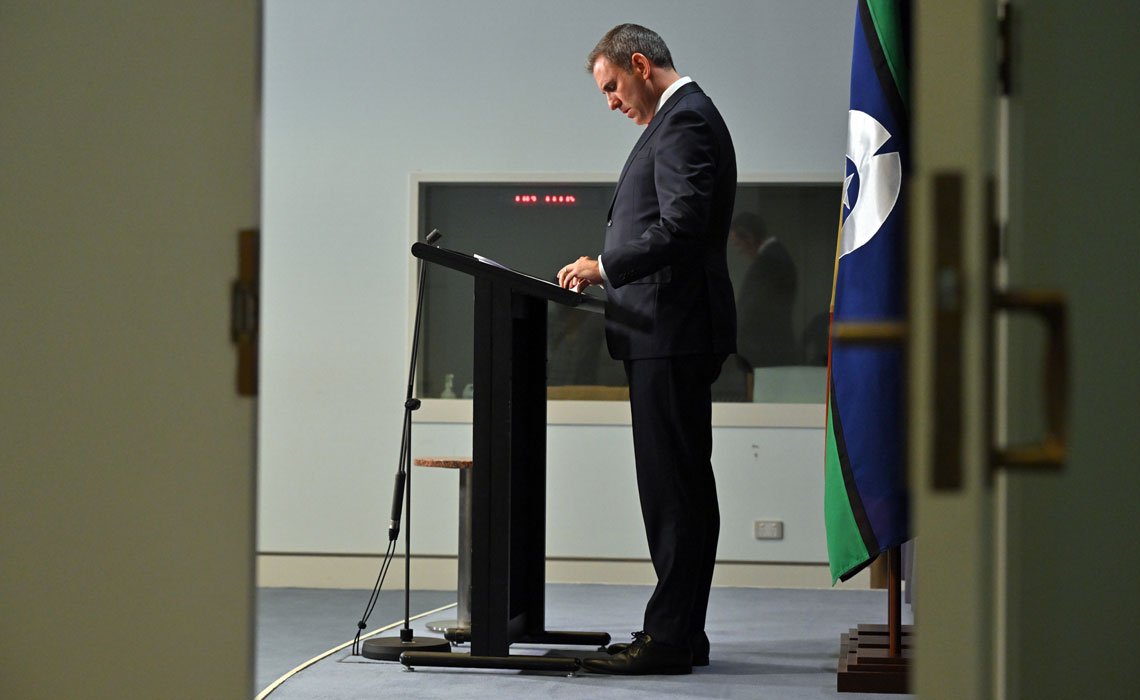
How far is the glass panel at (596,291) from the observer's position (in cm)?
491

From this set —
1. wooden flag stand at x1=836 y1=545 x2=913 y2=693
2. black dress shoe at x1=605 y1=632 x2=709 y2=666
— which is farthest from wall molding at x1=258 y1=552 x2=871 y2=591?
wooden flag stand at x1=836 y1=545 x2=913 y2=693

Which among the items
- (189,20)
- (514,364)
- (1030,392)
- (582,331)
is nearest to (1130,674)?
(1030,392)

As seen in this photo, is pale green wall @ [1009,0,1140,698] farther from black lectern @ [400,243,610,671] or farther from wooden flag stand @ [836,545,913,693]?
black lectern @ [400,243,610,671]

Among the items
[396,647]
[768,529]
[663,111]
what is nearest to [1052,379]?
[663,111]

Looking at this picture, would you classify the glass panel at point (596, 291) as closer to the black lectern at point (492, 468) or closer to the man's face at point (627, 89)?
the man's face at point (627, 89)

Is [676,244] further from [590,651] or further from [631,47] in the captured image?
[590,651]

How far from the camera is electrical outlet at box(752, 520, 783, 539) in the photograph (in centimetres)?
482

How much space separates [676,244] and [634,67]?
507 mm

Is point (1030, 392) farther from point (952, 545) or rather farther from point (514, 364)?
point (514, 364)

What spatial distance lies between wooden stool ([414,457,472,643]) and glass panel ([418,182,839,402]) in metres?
1.47

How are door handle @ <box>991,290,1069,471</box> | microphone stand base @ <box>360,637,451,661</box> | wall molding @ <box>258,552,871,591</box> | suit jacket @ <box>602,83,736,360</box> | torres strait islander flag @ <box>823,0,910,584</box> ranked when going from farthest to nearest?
wall molding @ <box>258,552,871,591</box>
microphone stand base @ <box>360,637,451,661</box>
suit jacket @ <box>602,83,736,360</box>
torres strait islander flag @ <box>823,0,910,584</box>
door handle @ <box>991,290,1069,471</box>

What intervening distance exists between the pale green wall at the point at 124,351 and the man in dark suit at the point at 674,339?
4.88 feet

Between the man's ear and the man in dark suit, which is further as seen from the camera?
the man's ear

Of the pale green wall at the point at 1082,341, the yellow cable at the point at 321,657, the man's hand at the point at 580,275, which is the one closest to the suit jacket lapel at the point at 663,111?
the man's hand at the point at 580,275
